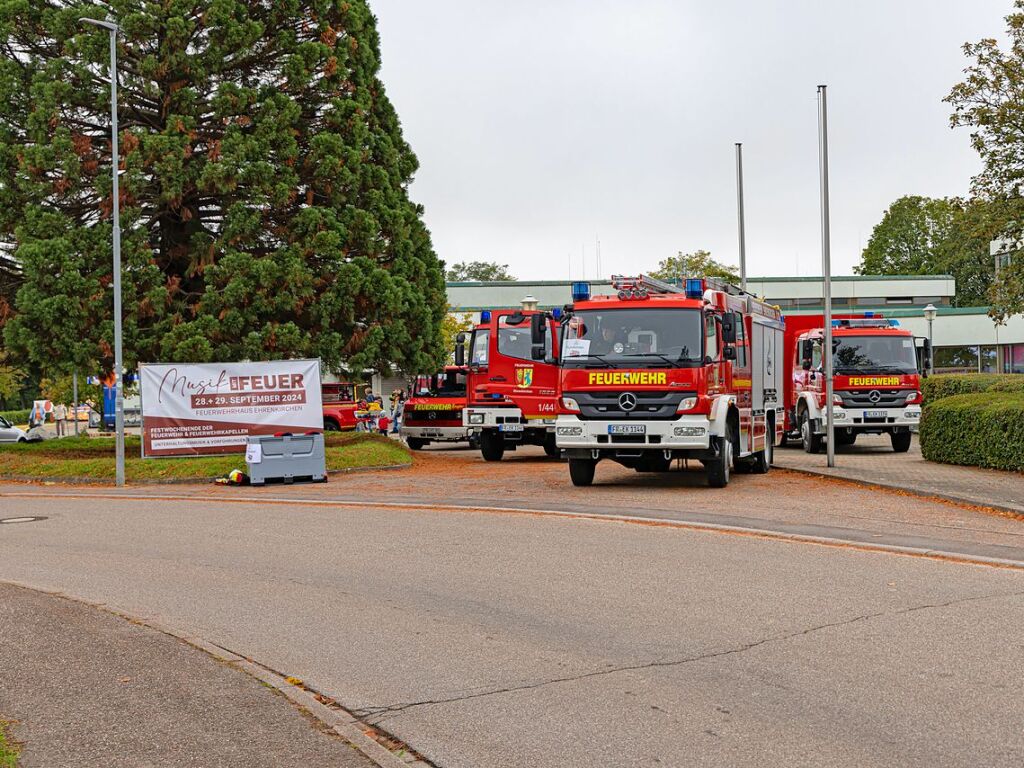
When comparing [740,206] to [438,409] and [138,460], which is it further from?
[138,460]

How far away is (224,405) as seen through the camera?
23.5 meters

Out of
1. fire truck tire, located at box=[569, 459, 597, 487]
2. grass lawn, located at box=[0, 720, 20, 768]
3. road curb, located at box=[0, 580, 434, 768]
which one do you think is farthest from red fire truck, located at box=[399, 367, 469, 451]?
grass lawn, located at box=[0, 720, 20, 768]

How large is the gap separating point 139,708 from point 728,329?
12934 millimetres

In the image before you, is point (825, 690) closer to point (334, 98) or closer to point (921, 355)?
point (921, 355)

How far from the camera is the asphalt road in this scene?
218 inches

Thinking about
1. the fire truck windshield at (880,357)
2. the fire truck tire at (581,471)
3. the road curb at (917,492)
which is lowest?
the road curb at (917,492)

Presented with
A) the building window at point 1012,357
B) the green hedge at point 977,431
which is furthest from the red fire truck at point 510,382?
the building window at point 1012,357

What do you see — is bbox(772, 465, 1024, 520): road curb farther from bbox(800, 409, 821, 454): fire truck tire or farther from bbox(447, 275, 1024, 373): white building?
bbox(447, 275, 1024, 373): white building

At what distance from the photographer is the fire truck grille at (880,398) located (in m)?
26.2

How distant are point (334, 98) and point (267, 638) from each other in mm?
21819

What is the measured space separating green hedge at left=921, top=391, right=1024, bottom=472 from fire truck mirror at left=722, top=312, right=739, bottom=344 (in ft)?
15.2

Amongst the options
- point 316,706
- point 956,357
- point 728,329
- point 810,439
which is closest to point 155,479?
point 728,329

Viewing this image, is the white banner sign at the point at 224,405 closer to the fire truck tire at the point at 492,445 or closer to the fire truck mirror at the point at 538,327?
the fire truck tire at the point at 492,445

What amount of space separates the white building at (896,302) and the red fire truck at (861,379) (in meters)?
35.0
